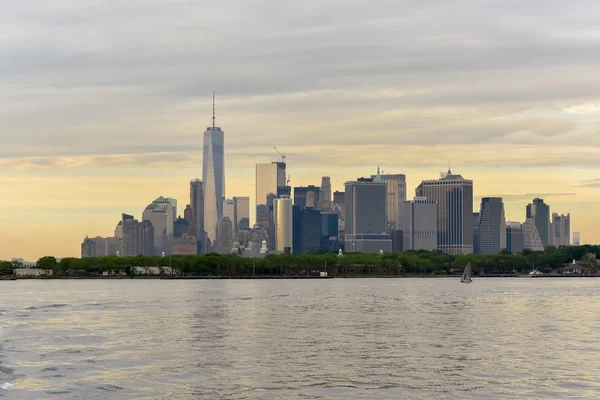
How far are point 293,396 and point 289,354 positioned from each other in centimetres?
1639

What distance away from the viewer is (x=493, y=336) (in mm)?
75188

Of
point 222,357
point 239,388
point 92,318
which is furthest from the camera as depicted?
point 92,318

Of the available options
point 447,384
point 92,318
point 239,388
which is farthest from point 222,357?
point 92,318

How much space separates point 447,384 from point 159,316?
190 feet

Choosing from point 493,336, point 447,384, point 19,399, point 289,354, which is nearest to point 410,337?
point 493,336

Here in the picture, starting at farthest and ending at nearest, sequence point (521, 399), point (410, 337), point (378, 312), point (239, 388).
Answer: point (378, 312) < point (410, 337) < point (239, 388) < point (521, 399)

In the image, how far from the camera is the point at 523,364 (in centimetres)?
5675

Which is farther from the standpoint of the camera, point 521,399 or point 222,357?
point 222,357

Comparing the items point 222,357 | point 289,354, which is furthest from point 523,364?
point 222,357

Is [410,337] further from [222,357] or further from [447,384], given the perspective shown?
[447,384]

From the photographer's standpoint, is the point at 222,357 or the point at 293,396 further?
the point at 222,357

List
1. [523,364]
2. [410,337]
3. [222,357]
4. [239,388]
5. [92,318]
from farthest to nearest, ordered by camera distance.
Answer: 1. [92,318]
2. [410,337]
3. [222,357]
4. [523,364]
5. [239,388]

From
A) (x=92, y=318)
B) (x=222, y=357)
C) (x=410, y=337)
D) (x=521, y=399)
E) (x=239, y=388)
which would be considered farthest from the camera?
(x=92, y=318)

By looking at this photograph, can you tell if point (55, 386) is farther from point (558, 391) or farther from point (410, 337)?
point (410, 337)
